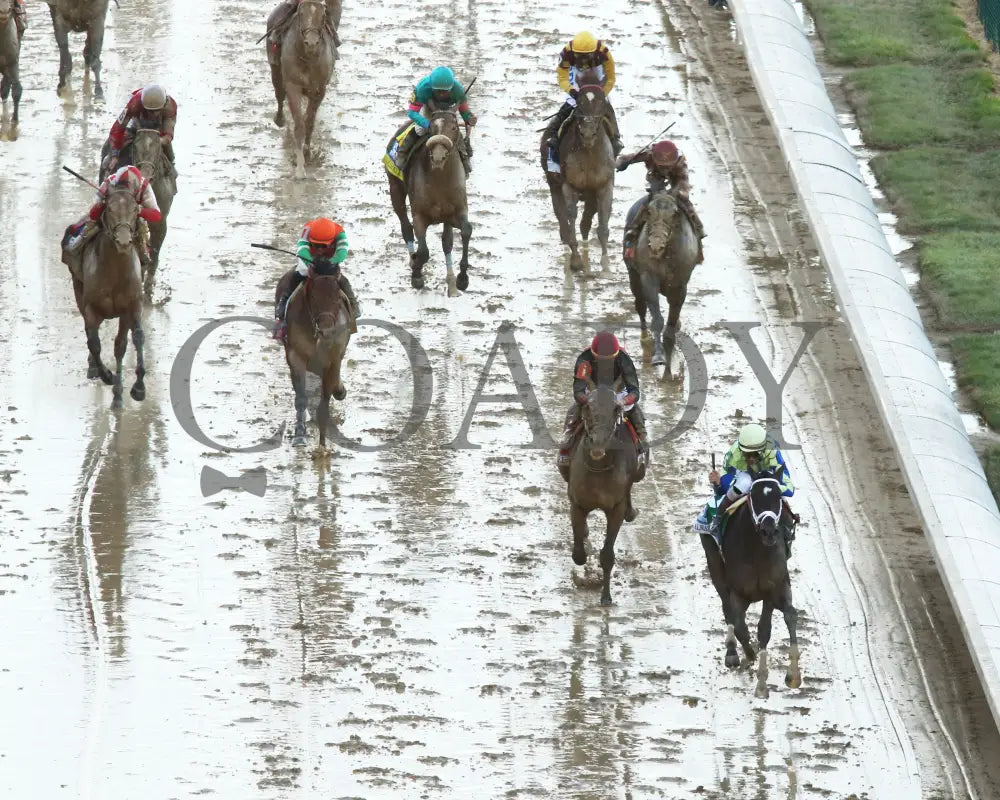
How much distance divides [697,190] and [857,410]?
5.59m

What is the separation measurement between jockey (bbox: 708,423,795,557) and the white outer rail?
1833mm

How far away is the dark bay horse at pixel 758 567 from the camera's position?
13.3 metres

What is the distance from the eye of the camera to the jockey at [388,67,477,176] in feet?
62.8

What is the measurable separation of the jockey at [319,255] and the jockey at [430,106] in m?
3.22

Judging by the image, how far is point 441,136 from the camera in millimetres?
19062

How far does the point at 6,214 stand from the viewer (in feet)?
72.0

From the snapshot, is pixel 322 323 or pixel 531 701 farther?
pixel 322 323

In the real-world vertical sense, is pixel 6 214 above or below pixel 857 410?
above

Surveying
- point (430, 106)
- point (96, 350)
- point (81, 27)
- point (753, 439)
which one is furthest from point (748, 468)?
point (81, 27)

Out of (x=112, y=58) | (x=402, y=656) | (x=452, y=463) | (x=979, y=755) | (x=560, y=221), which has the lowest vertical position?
(x=979, y=755)

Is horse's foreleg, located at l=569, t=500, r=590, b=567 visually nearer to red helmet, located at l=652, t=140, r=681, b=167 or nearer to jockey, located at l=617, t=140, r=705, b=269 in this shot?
jockey, located at l=617, t=140, r=705, b=269

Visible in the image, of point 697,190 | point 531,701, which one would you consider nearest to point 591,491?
point 531,701

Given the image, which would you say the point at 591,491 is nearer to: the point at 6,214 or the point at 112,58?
the point at 6,214

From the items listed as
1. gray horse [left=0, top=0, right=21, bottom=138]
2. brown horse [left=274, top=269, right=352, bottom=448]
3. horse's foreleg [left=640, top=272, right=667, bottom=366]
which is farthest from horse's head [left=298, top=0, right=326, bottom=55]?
brown horse [left=274, top=269, right=352, bottom=448]
